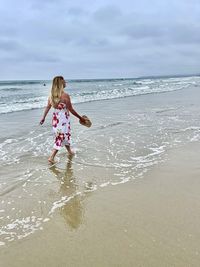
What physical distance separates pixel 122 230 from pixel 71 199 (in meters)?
1.24

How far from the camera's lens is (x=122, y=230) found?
3.80 meters

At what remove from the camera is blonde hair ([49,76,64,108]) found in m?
7.11

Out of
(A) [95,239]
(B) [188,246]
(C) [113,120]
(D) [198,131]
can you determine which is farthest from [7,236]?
(C) [113,120]

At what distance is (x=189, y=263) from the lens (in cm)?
314

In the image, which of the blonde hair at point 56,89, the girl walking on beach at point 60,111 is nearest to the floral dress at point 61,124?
the girl walking on beach at point 60,111

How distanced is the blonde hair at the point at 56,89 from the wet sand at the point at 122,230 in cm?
243

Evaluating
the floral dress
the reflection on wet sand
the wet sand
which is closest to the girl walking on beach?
the floral dress

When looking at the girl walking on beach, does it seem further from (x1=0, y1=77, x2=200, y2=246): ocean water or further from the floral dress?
(x1=0, y1=77, x2=200, y2=246): ocean water

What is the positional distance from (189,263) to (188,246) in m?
0.28

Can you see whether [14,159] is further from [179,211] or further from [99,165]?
[179,211]

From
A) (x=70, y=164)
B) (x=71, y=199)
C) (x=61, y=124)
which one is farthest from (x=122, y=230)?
(x=61, y=124)

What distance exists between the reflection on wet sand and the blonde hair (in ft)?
4.64

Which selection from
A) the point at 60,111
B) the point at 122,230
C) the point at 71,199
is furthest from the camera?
the point at 60,111

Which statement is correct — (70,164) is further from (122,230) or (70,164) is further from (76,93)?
(76,93)
